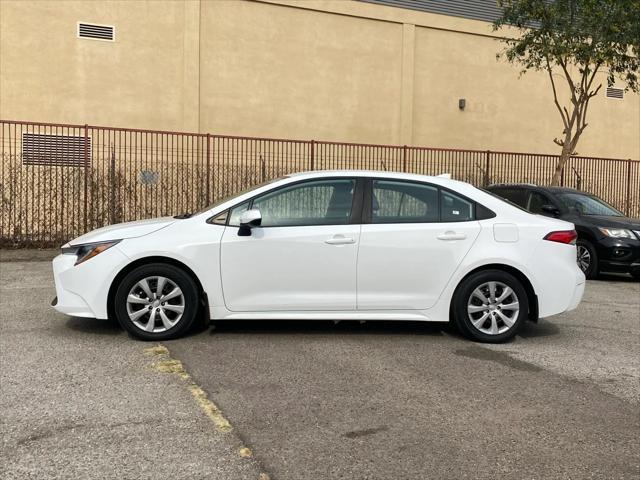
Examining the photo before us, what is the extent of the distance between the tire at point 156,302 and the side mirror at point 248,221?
2.08 ft

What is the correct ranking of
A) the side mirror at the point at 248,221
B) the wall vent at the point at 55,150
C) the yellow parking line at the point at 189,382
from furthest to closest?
the wall vent at the point at 55,150 → the side mirror at the point at 248,221 → the yellow parking line at the point at 189,382

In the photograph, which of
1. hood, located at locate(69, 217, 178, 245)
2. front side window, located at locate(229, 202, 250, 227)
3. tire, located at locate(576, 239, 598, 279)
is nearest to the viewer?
hood, located at locate(69, 217, 178, 245)

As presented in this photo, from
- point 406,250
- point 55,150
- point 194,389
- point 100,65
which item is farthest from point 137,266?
point 100,65

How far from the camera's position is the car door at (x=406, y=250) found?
597cm

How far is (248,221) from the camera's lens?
5.71 m

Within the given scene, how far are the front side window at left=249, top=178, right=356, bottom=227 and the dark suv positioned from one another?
6.07 meters

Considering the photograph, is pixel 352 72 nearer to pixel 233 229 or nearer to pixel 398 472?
pixel 233 229

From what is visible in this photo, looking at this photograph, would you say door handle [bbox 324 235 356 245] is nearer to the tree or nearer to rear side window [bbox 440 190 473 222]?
rear side window [bbox 440 190 473 222]

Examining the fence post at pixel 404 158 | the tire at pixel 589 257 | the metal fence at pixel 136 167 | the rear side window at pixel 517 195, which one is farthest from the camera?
the fence post at pixel 404 158

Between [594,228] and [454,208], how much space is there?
5659mm

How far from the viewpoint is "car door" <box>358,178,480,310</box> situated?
597 centimetres

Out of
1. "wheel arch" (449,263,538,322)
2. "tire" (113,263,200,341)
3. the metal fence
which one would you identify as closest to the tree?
the metal fence

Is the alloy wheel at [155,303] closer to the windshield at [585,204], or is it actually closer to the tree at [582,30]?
the windshield at [585,204]

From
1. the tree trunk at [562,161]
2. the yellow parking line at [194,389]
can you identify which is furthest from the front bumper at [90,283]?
the tree trunk at [562,161]
